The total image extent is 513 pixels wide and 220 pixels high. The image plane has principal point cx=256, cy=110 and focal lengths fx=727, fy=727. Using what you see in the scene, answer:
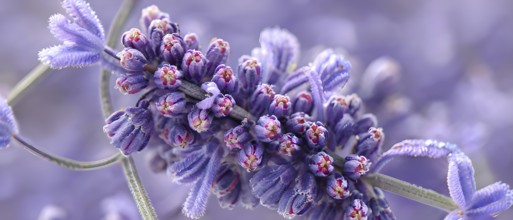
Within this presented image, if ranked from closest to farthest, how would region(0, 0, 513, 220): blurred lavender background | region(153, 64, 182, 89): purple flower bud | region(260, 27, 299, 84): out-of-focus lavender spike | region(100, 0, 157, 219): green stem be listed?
region(153, 64, 182, 89): purple flower bud → region(100, 0, 157, 219): green stem → region(260, 27, 299, 84): out-of-focus lavender spike → region(0, 0, 513, 220): blurred lavender background

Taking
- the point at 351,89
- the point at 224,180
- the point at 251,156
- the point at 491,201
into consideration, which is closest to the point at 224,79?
the point at 251,156

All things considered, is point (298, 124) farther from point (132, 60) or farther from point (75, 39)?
point (75, 39)

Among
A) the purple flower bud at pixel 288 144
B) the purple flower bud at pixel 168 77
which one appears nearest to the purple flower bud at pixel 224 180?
the purple flower bud at pixel 288 144

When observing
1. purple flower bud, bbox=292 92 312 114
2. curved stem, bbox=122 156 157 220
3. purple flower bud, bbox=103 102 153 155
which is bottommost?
curved stem, bbox=122 156 157 220

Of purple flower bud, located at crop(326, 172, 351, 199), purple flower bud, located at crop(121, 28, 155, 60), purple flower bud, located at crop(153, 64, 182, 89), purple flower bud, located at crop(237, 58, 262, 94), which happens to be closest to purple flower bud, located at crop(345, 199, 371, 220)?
purple flower bud, located at crop(326, 172, 351, 199)

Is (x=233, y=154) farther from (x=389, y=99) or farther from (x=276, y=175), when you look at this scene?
(x=389, y=99)

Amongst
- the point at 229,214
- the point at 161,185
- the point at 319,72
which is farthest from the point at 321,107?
the point at 229,214

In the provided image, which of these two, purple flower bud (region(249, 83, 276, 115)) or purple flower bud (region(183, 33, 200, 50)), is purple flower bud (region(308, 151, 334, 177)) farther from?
purple flower bud (region(183, 33, 200, 50))
